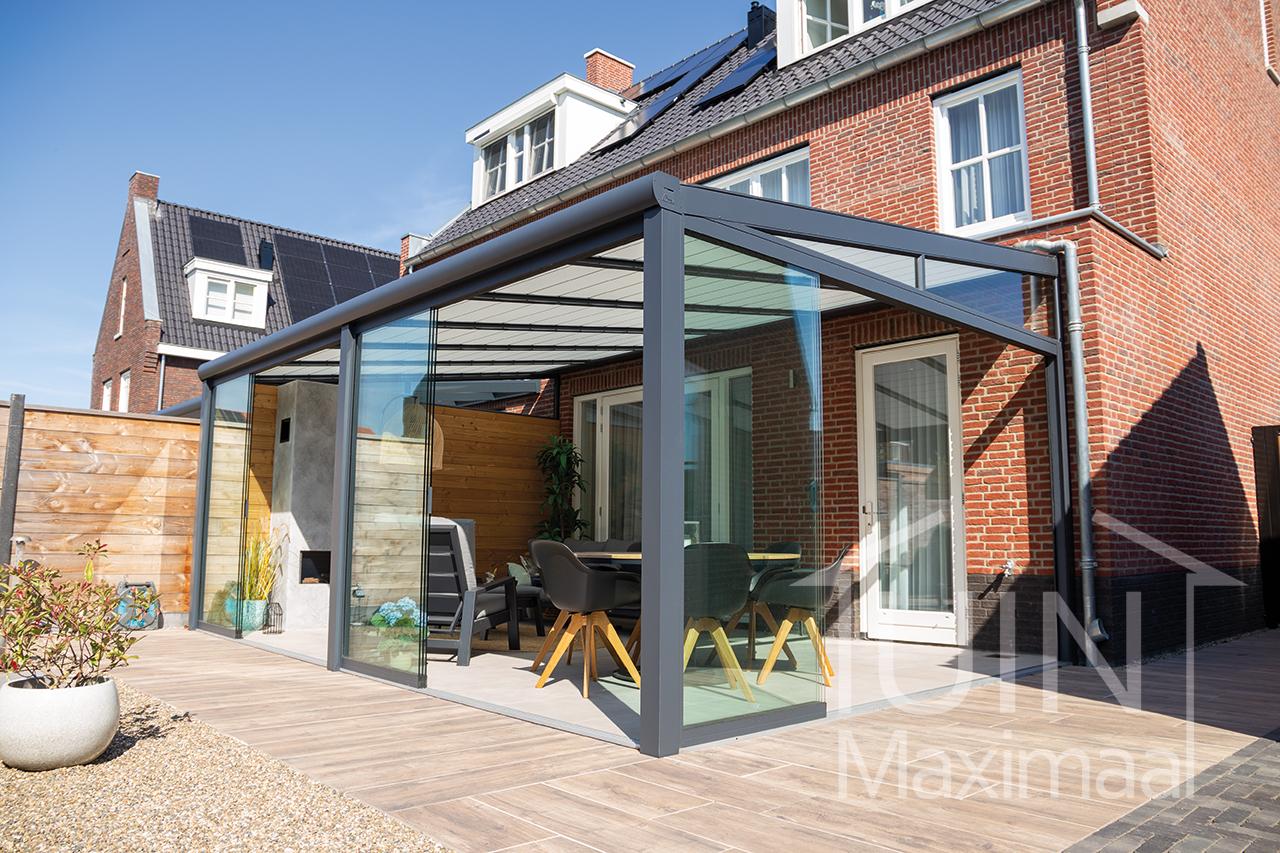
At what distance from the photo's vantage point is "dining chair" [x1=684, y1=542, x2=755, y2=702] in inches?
156

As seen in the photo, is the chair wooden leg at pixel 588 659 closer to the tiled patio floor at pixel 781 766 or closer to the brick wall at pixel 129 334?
the tiled patio floor at pixel 781 766

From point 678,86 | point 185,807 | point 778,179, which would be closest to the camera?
point 185,807

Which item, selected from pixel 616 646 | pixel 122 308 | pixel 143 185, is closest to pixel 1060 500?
pixel 616 646

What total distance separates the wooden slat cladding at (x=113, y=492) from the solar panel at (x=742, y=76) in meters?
6.86

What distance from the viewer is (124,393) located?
18859 millimetres

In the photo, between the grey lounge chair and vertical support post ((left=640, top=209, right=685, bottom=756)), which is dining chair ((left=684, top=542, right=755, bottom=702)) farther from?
the grey lounge chair

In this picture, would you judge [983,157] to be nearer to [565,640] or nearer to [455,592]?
[565,640]

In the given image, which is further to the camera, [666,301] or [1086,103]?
[1086,103]

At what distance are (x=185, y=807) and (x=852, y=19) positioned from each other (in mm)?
9237

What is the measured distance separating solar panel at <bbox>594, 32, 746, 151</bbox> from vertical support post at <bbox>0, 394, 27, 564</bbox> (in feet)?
25.2

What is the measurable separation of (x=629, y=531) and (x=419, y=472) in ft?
15.0

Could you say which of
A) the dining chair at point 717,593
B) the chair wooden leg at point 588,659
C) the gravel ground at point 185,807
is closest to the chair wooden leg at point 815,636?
the dining chair at point 717,593

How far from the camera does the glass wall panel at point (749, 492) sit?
A: 4.06 meters

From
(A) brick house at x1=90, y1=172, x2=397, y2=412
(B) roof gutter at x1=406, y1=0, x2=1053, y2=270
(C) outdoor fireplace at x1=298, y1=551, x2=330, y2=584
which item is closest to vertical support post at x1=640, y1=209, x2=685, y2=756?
(B) roof gutter at x1=406, y1=0, x2=1053, y2=270
